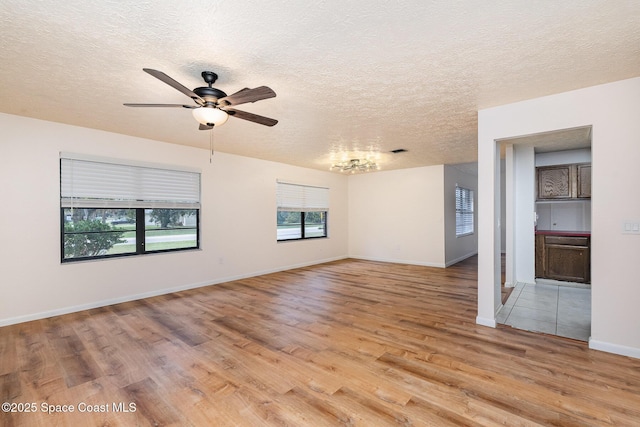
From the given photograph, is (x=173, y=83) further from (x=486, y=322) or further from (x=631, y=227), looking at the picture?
(x=631, y=227)

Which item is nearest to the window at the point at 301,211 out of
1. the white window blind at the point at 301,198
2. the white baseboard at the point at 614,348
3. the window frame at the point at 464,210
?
the white window blind at the point at 301,198

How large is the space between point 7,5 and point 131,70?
0.77 m

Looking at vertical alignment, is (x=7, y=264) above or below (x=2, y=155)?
below

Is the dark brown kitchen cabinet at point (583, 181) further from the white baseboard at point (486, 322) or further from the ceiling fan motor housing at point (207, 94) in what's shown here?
the ceiling fan motor housing at point (207, 94)

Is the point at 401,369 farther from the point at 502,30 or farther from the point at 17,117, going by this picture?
the point at 17,117

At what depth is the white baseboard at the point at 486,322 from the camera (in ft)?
10.7

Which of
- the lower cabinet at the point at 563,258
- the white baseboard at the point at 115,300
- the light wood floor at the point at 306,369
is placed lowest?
the light wood floor at the point at 306,369

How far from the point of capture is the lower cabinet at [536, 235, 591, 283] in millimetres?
4859

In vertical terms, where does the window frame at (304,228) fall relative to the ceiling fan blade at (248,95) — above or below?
below

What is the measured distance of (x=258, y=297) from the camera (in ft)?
14.8

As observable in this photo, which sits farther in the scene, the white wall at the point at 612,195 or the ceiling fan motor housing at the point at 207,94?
the white wall at the point at 612,195

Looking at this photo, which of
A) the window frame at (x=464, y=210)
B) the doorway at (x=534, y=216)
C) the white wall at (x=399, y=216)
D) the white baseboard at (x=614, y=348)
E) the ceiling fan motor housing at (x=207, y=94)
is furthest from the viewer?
the window frame at (x=464, y=210)

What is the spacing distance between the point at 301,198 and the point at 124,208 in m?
3.71

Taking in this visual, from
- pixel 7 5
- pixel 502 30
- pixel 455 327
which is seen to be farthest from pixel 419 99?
pixel 7 5
